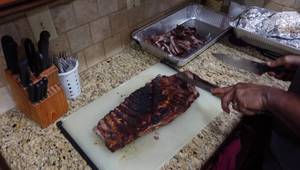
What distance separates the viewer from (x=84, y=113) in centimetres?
80

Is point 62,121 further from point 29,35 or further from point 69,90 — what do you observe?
point 29,35

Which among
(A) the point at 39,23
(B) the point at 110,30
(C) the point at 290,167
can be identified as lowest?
(C) the point at 290,167

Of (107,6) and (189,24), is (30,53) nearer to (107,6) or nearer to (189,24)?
(107,6)

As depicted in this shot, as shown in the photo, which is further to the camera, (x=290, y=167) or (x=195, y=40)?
(x=195, y=40)

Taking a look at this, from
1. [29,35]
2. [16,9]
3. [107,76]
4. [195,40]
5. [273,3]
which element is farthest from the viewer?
[273,3]

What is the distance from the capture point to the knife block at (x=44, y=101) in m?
0.69

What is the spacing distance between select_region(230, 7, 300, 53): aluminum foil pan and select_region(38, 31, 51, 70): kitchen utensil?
0.72 m

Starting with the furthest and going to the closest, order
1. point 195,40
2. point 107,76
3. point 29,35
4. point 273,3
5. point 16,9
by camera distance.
Result: point 273,3 < point 195,40 < point 107,76 < point 29,35 < point 16,9

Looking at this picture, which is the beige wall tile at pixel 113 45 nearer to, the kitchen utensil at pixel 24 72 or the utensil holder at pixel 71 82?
the utensil holder at pixel 71 82

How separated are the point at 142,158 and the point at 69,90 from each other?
1.10ft

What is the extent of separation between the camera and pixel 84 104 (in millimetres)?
838

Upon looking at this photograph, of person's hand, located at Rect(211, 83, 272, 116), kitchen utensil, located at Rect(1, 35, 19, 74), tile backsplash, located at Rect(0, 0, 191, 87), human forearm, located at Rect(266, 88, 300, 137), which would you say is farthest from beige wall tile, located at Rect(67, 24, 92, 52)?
human forearm, located at Rect(266, 88, 300, 137)

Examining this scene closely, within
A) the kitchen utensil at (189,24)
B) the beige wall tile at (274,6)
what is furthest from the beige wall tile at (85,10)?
the beige wall tile at (274,6)

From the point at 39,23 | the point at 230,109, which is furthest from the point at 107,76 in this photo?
the point at 230,109
